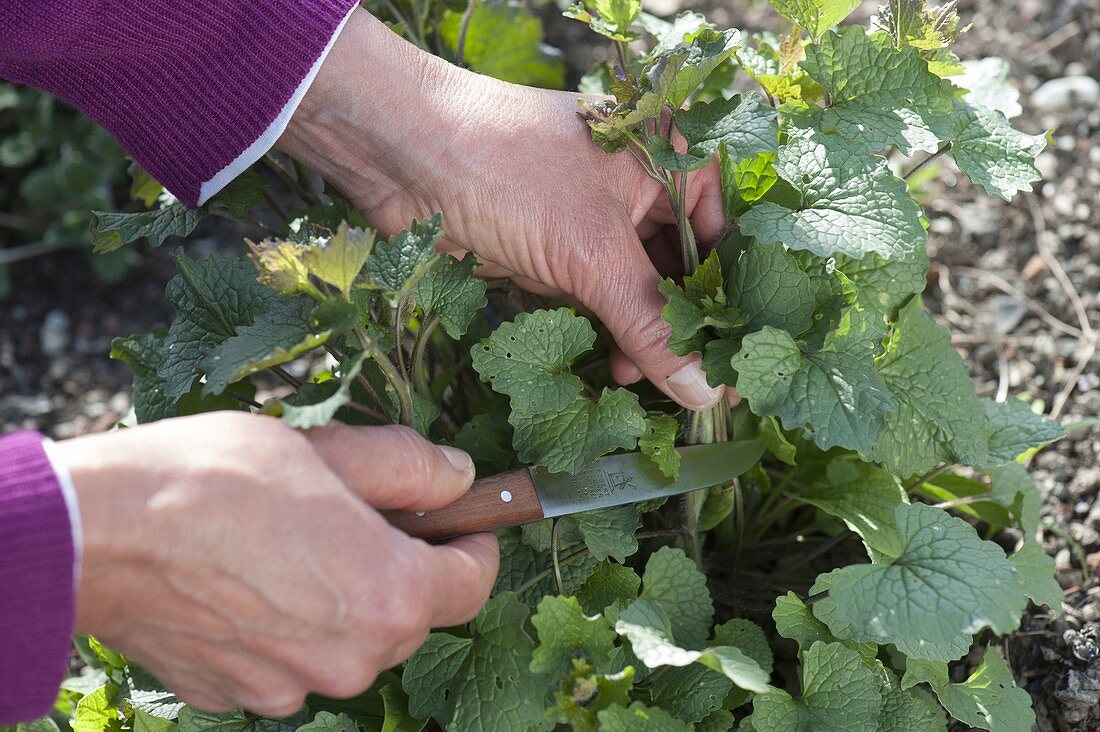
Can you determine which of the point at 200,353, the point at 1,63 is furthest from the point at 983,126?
the point at 1,63

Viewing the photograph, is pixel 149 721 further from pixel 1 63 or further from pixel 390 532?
pixel 1 63

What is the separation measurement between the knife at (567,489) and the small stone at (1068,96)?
142 cm

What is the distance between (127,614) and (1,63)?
32.2 inches

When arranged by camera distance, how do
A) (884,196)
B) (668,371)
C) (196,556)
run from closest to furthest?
(196,556), (884,196), (668,371)

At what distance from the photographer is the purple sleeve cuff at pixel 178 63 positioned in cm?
120

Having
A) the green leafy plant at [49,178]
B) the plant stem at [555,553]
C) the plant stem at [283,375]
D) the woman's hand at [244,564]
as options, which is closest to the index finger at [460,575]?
the woman's hand at [244,564]

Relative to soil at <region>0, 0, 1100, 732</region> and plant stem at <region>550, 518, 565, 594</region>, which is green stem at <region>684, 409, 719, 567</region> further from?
soil at <region>0, 0, 1100, 732</region>

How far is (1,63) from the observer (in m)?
1.29

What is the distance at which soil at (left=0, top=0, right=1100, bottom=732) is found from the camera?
58.5 inches

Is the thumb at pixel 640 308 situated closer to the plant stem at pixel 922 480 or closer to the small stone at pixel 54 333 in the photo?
the plant stem at pixel 922 480

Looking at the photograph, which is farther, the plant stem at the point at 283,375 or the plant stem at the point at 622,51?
the plant stem at the point at 622,51

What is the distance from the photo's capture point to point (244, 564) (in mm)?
871

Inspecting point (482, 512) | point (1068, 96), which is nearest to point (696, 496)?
point (482, 512)

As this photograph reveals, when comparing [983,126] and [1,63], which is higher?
[1,63]
